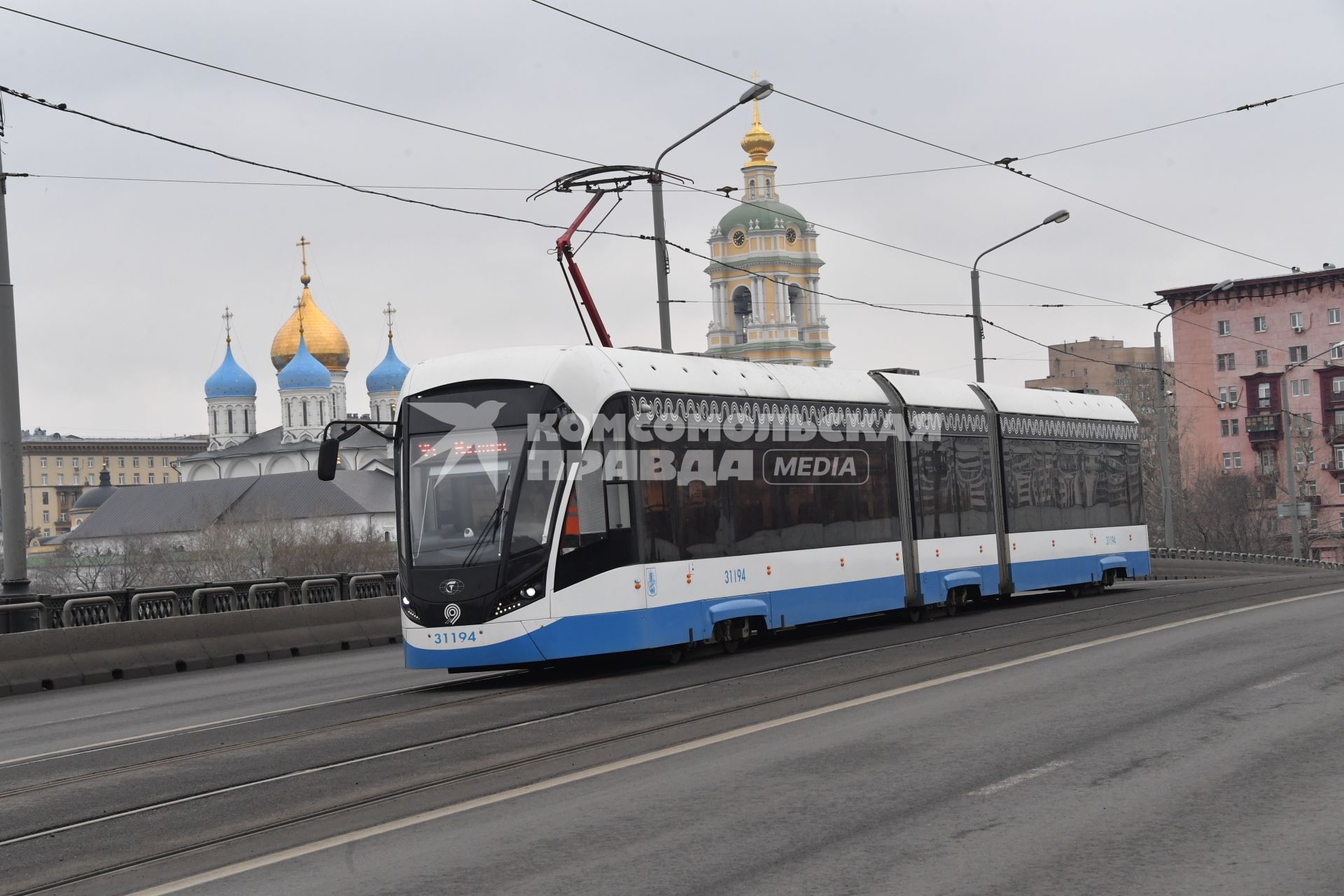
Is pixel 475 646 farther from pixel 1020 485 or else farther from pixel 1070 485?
pixel 1070 485

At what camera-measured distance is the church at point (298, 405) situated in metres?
141

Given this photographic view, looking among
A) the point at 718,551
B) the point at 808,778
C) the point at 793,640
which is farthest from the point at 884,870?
the point at 793,640

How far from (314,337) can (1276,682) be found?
13361cm

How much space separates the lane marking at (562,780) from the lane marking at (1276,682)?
239 cm

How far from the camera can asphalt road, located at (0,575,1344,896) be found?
6.91m

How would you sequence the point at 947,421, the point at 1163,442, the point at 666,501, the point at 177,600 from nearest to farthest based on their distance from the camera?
1. the point at 666,501
2. the point at 947,421
3. the point at 177,600
4. the point at 1163,442

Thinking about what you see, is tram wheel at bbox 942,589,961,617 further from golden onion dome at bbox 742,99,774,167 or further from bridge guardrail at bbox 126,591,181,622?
golden onion dome at bbox 742,99,774,167

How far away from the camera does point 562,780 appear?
9.47 m

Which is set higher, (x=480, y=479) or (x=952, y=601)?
(x=480, y=479)

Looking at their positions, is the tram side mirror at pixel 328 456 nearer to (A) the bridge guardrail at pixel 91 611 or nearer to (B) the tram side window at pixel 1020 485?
(A) the bridge guardrail at pixel 91 611

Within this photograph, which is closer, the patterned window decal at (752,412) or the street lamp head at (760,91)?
the patterned window decal at (752,412)

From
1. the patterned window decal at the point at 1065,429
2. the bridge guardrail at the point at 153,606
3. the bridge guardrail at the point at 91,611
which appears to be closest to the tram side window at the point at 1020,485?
the patterned window decal at the point at 1065,429

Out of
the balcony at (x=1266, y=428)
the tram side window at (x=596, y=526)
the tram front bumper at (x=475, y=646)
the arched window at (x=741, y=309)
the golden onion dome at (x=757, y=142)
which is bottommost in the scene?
the tram front bumper at (x=475, y=646)

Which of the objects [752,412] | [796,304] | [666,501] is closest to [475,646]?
[666,501]
